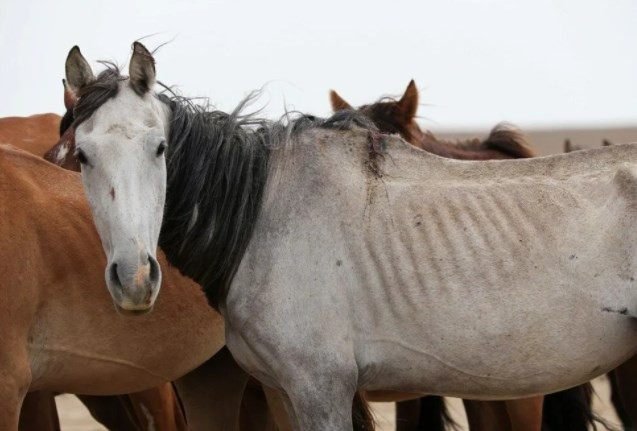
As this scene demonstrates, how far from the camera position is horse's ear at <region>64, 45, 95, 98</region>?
441 cm

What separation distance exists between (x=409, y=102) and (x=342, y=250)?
2561 millimetres

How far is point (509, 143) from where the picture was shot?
7.46m

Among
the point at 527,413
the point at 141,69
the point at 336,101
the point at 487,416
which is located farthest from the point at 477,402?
the point at 141,69

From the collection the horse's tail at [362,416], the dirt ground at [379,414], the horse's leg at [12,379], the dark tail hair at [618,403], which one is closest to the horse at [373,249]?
the horse's leg at [12,379]

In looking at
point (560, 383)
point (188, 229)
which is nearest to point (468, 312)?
point (560, 383)

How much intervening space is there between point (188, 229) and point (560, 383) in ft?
5.53

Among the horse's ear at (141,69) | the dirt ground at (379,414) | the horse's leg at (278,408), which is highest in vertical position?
the horse's ear at (141,69)

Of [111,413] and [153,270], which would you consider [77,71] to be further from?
[111,413]

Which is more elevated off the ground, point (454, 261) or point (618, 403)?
point (454, 261)

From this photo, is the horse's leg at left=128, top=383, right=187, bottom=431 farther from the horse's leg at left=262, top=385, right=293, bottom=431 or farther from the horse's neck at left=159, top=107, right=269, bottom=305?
the horse's neck at left=159, top=107, right=269, bottom=305

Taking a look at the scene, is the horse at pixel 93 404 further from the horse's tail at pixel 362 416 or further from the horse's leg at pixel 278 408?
the horse's tail at pixel 362 416

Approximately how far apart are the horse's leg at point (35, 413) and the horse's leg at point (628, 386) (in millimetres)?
3285

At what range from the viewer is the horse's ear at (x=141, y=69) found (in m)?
4.28

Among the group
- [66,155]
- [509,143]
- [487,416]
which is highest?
[509,143]
